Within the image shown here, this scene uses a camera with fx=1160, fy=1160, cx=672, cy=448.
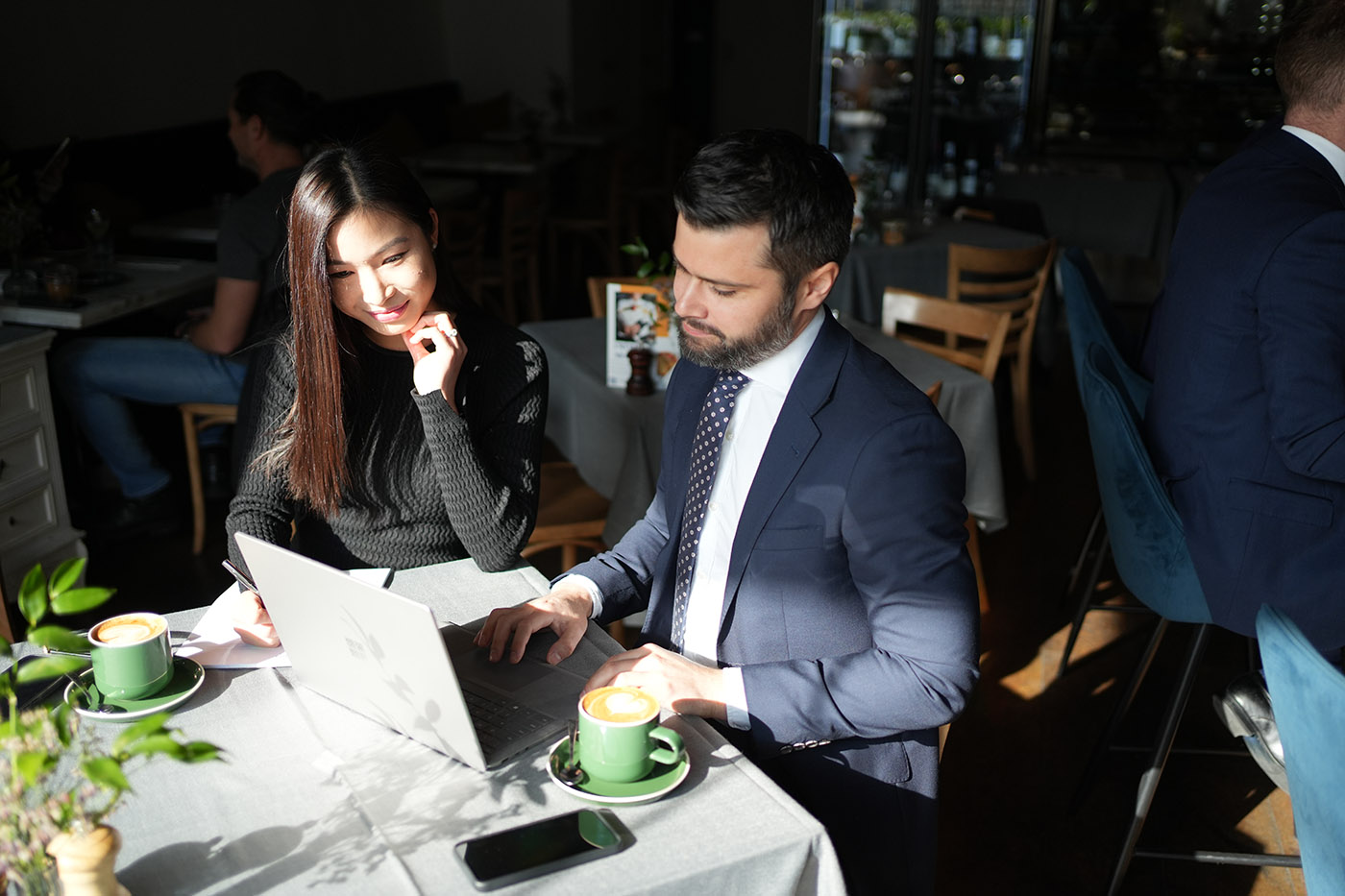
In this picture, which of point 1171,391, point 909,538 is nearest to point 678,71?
point 1171,391

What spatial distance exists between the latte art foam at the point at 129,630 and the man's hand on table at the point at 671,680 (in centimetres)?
53

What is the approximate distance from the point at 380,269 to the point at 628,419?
111 cm

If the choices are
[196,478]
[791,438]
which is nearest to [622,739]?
[791,438]

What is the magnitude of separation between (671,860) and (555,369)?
2271 mm

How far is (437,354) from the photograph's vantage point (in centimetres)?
182

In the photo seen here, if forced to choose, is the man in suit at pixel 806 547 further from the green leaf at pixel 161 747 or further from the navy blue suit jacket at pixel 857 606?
the green leaf at pixel 161 747

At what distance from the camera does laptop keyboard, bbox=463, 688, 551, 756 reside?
4.28 feet

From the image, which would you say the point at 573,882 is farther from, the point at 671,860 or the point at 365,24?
the point at 365,24

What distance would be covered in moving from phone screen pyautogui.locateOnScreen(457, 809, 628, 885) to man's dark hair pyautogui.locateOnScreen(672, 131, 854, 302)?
66 cm

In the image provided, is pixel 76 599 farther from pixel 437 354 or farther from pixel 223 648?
pixel 437 354

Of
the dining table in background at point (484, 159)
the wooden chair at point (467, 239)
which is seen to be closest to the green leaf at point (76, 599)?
the wooden chair at point (467, 239)

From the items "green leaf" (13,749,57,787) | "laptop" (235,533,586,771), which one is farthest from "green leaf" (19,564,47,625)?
"laptop" (235,533,586,771)

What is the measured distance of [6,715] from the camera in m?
1.37

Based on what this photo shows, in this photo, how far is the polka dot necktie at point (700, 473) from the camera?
1575 millimetres
